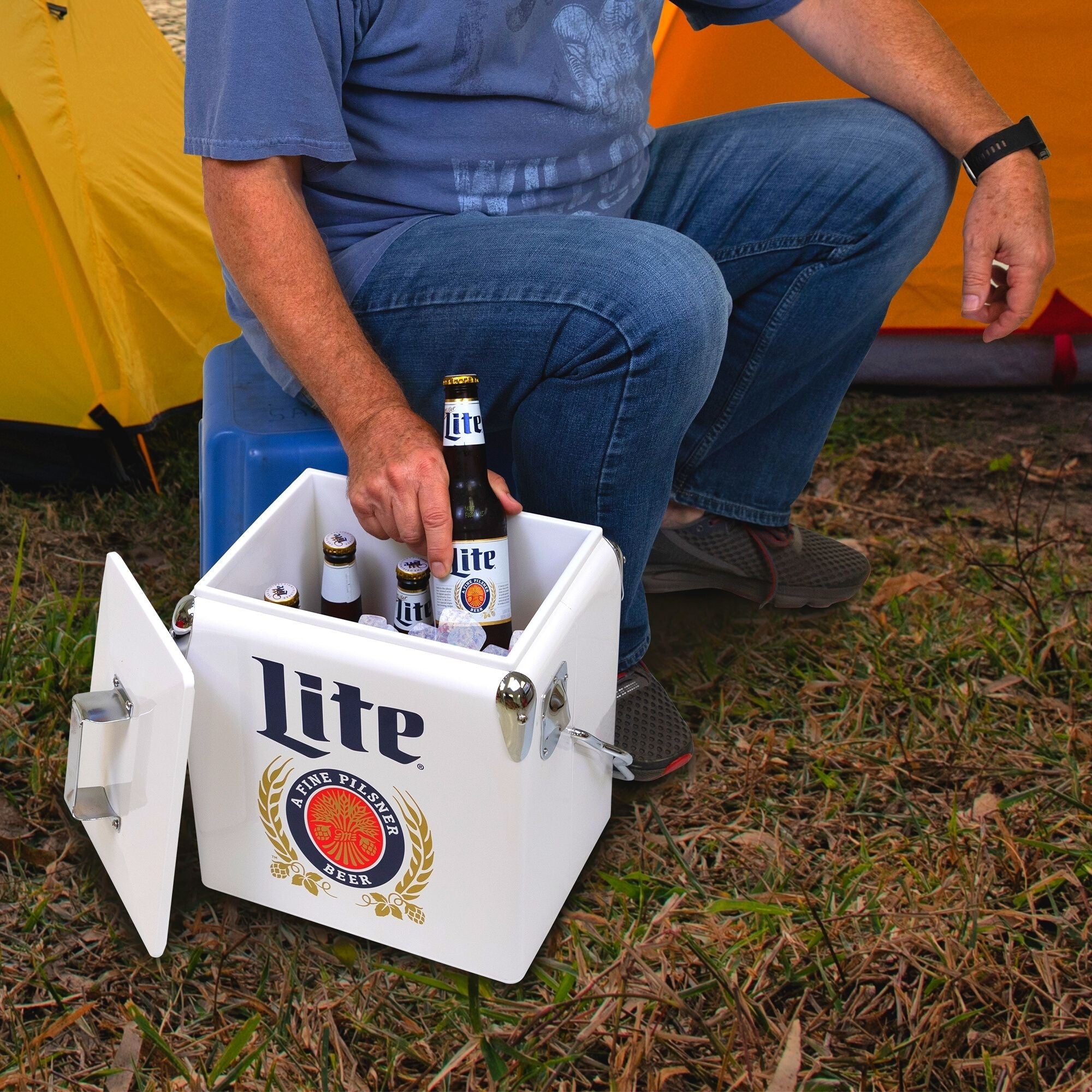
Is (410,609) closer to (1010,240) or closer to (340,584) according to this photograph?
(340,584)

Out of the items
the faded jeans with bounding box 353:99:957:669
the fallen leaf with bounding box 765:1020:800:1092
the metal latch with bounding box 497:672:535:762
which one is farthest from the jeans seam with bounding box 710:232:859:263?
the fallen leaf with bounding box 765:1020:800:1092

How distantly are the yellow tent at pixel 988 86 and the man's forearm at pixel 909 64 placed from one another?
1.94 feet

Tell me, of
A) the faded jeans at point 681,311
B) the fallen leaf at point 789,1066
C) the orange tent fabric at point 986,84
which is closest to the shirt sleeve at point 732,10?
the faded jeans at point 681,311

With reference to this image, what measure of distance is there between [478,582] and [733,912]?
0.48 m

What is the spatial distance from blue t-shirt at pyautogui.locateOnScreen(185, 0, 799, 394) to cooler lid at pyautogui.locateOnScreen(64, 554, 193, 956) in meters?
0.41

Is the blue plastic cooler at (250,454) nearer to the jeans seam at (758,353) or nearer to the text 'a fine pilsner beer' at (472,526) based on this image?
the text 'a fine pilsner beer' at (472,526)

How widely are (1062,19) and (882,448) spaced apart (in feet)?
2.84

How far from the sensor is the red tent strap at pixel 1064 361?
7.41 feet

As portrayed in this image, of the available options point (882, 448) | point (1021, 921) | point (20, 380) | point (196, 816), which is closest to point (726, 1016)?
point (1021, 921)

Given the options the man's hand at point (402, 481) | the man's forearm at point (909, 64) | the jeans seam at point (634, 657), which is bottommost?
the jeans seam at point (634, 657)

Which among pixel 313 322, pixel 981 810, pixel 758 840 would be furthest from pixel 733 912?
pixel 313 322

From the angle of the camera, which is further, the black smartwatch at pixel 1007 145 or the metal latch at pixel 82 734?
the black smartwatch at pixel 1007 145

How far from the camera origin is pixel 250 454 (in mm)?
1291

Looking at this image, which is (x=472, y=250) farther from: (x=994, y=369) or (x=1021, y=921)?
(x=994, y=369)
